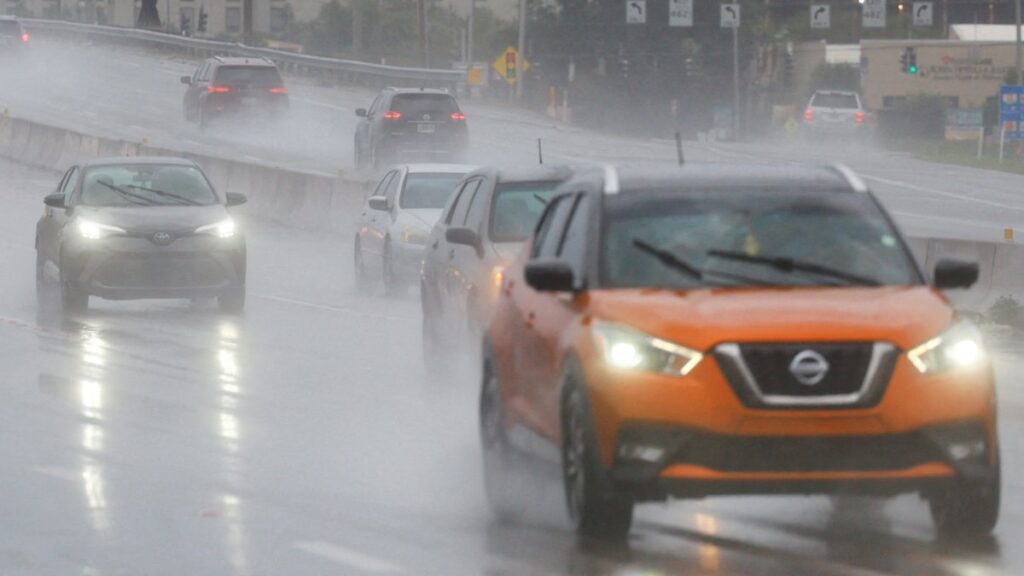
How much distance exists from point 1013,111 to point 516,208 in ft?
160

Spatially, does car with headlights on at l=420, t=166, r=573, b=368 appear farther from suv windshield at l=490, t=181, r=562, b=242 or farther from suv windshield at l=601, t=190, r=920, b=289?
suv windshield at l=601, t=190, r=920, b=289

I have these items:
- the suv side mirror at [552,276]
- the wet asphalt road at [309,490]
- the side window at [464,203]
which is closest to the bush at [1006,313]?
the wet asphalt road at [309,490]

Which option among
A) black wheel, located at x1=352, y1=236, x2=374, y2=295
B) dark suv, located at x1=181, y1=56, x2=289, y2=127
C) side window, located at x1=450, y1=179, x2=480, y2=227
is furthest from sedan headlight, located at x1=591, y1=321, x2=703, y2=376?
dark suv, located at x1=181, y1=56, x2=289, y2=127

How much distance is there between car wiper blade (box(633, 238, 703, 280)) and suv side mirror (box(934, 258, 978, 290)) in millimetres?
1075

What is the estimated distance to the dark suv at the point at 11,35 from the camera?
77.6m

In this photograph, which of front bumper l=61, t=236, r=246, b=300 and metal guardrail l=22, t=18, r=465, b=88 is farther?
metal guardrail l=22, t=18, r=465, b=88

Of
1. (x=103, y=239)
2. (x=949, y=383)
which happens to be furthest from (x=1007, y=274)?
(x=949, y=383)

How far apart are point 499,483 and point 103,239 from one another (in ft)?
40.7

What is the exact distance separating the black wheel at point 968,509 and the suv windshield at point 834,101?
6337cm

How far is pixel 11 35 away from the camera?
78125mm

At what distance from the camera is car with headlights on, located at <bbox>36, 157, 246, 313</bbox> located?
22.5 meters

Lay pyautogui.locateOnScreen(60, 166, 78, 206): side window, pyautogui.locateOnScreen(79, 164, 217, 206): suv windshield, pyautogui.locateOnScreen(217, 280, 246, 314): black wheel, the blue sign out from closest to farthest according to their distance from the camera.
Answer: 1. pyautogui.locateOnScreen(217, 280, 246, 314): black wheel
2. pyautogui.locateOnScreen(79, 164, 217, 206): suv windshield
3. pyautogui.locateOnScreen(60, 166, 78, 206): side window
4. the blue sign

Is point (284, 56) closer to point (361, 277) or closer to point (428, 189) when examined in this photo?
point (361, 277)

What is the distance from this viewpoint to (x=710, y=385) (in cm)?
875
